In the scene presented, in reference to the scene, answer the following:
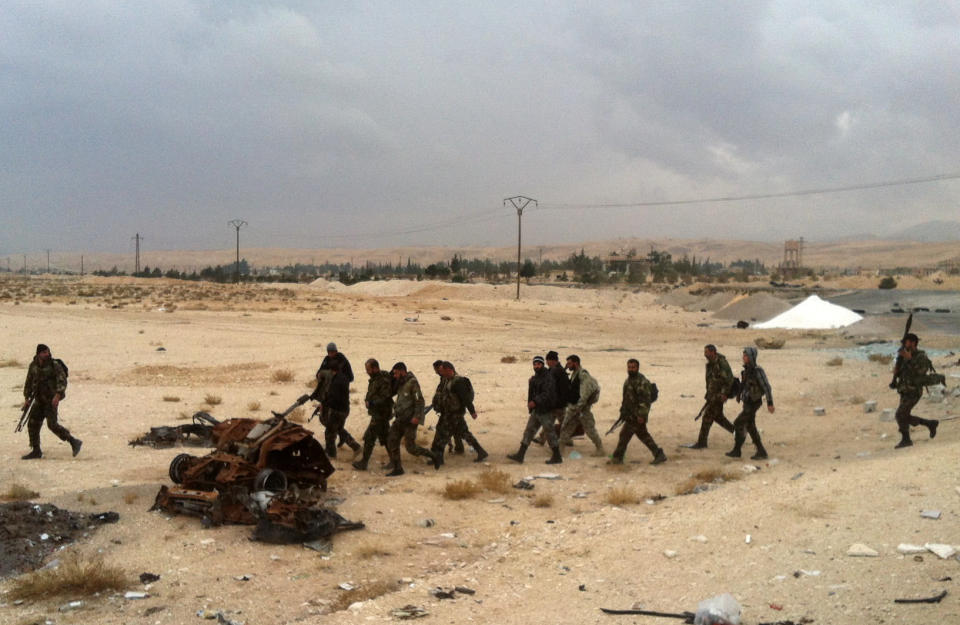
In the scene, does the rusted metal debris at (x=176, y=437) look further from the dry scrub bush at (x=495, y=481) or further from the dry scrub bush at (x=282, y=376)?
the dry scrub bush at (x=282, y=376)

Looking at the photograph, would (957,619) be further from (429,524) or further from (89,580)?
(89,580)

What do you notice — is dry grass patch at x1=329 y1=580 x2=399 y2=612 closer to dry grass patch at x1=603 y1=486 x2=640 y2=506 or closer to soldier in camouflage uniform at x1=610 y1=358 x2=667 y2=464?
dry grass patch at x1=603 y1=486 x2=640 y2=506

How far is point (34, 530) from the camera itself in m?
8.35

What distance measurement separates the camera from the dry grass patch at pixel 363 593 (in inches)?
276

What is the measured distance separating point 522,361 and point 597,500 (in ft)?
50.9

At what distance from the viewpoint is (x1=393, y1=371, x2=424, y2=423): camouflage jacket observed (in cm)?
1138

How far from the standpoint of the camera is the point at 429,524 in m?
9.35

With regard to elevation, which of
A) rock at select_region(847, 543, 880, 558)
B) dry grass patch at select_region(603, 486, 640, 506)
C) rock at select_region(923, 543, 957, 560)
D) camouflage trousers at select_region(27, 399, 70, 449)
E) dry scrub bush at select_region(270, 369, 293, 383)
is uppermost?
camouflage trousers at select_region(27, 399, 70, 449)

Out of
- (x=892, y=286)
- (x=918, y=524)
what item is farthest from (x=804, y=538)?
(x=892, y=286)

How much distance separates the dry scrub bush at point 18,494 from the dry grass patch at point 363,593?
16.0ft

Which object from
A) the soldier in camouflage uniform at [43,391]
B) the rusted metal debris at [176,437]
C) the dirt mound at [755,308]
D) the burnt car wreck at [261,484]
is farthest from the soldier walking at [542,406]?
the dirt mound at [755,308]

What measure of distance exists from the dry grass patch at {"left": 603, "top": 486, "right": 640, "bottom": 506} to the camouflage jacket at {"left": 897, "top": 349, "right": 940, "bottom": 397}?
15.2 ft

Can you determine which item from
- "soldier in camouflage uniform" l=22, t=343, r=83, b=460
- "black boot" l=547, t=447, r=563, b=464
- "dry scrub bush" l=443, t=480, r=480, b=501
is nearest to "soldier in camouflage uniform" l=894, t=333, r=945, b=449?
"black boot" l=547, t=447, r=563, b=464

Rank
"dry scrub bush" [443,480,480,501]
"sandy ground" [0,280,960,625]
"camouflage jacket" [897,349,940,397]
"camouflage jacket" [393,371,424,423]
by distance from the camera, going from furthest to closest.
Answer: "camouflage jacket" [897,349,940,397]
"camouflage jacket" [393,371,424,423]
"dry scrub bush" [443,480,480,501]
"sandy ground" [0,280,960,625]
